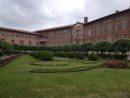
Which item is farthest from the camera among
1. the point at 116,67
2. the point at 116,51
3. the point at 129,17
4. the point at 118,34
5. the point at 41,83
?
the point at 118,34

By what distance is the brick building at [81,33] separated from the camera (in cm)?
4866

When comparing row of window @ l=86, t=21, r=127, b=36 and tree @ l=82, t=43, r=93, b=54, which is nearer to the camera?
row of window @ l=86, t=21, r=127, b=36

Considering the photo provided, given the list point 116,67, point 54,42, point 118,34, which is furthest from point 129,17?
point 54,42

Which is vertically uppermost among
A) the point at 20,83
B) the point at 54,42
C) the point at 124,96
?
the point at 54,42

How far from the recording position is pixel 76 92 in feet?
36.4

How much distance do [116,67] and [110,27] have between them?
33657mm

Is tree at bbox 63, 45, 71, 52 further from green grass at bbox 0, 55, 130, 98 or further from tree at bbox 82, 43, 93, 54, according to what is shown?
green grass at bbox 0, 55, 130, 98

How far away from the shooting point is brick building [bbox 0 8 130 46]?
48.7 meters

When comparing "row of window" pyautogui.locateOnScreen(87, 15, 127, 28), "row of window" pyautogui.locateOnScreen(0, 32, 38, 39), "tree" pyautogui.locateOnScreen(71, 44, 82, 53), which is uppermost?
"row of window" pyautogui.locateOnScreen(87, 15, 127, 28)

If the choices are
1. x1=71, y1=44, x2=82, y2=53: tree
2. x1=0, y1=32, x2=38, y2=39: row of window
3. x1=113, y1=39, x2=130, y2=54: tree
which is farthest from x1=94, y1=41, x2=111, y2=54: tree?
x1=0, y1=32, x2=38, y2=39: row of window

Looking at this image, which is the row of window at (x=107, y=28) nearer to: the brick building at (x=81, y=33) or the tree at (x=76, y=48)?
the brick building at (x=81, y=33)

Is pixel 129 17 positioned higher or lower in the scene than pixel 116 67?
higher

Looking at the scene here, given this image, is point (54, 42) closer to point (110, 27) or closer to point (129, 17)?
point (110, 27)

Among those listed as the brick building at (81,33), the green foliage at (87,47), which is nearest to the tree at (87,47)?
the green foliage at (87,47)
